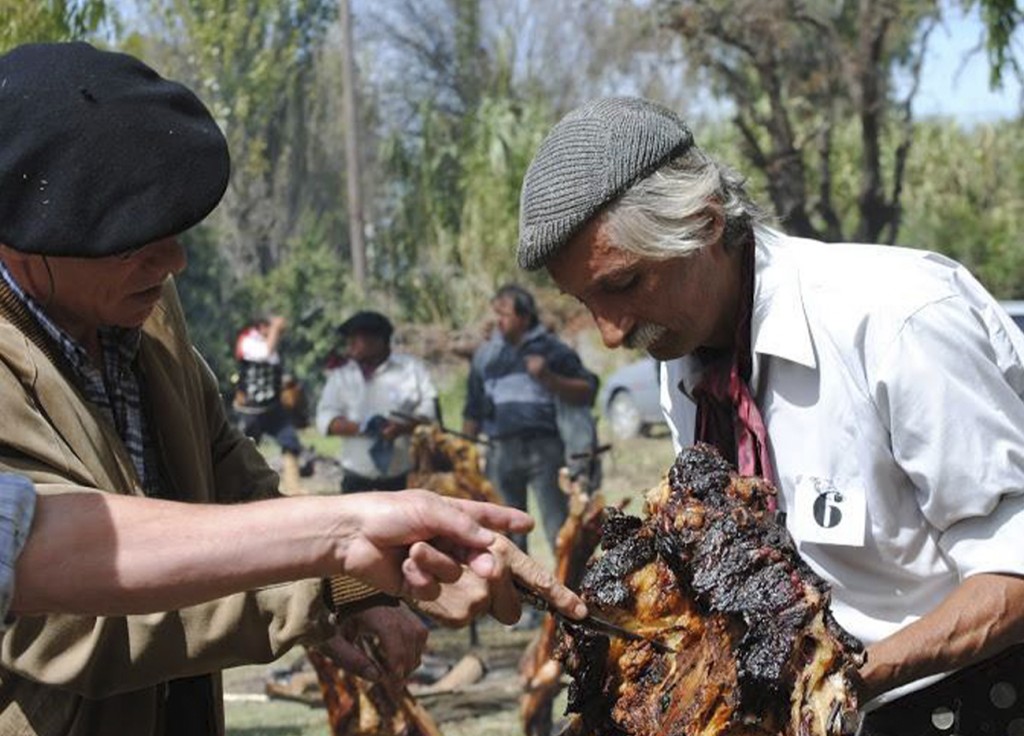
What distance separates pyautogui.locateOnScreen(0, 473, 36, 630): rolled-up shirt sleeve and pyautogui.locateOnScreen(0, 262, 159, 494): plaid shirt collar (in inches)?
28.2

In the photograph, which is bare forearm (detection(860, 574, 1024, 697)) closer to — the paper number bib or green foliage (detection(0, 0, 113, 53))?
the paper number bib

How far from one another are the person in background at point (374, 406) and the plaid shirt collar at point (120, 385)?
25.5 ft

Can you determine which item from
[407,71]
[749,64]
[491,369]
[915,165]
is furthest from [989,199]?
[491,369]

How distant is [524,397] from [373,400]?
1.13 metres

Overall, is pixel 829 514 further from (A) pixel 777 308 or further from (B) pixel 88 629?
(B) pixel 88 629

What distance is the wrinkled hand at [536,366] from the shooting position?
11.1 metres

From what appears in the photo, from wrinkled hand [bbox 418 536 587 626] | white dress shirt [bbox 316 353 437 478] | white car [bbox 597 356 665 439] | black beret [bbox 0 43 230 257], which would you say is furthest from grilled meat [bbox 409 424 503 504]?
white car [bbox 597 356 665 439]

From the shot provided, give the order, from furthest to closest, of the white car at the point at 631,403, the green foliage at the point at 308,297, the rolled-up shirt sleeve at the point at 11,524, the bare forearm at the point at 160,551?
the white car at the point at 631,403 < the green foliage at the point at 308,297 < the bare forearm at the point at 160,551 < the rolled-up shirt sleeve at the point at 11,524

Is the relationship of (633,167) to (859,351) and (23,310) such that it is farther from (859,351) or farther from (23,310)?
(23,310)

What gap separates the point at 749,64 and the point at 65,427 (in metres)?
16.5

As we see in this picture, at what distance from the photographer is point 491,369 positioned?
11.3 m

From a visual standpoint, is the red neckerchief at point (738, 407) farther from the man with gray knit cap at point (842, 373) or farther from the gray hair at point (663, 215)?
the gray hair at point (663, 215)

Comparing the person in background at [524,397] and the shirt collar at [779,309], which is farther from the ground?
the shirt collar at [779,309]

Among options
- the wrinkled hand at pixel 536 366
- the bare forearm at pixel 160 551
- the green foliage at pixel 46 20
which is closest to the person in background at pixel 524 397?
the wrinkled hand at pixel 536 366
